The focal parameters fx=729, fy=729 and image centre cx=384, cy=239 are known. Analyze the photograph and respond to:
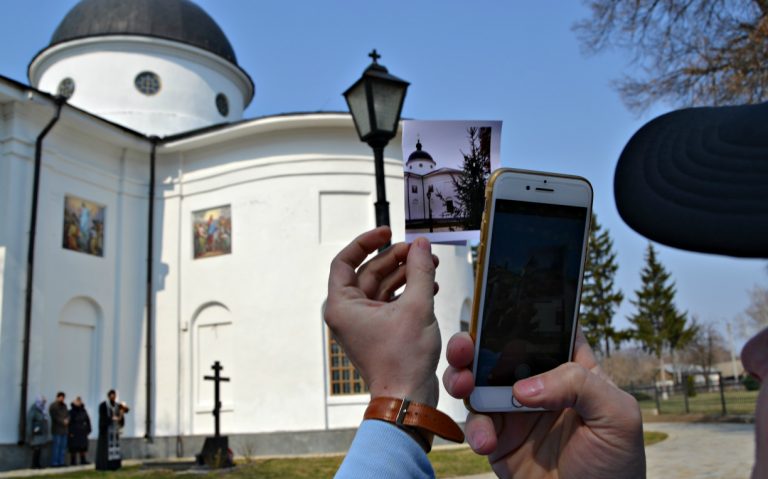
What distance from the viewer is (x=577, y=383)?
1636 mm

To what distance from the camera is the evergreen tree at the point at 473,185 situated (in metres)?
2.00

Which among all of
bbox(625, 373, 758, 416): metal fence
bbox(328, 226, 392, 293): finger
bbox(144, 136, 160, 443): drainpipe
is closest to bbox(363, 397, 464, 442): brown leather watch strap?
bbox(328, 226, 392, 293): finger

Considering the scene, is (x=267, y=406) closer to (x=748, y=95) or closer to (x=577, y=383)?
(x=748, y=95)

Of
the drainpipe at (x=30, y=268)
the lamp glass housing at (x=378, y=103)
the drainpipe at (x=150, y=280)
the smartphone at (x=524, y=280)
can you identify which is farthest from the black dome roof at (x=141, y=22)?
the smartphone at (x=524, y=280)

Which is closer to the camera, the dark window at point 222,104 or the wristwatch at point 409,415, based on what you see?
the wristwatch at point 409,415

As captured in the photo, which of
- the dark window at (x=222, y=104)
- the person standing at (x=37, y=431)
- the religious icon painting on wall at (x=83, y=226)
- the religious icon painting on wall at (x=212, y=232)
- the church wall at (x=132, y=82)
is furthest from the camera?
the dark window at (x=222, y=104)

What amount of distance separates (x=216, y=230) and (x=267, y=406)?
5876 mm

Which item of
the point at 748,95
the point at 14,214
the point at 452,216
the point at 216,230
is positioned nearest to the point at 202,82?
the point at 216,230

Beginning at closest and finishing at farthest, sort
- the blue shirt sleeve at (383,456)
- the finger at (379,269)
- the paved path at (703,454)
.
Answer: the blue shirt sleeve at (383,456)
the finger at (379,269)
the paved path at (703,454)

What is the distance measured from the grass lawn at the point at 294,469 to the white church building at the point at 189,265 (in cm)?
370

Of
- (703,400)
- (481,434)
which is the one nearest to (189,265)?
(481,434)

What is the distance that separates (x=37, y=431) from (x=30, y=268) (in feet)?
13.9

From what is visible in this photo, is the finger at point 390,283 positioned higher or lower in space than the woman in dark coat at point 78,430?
higher

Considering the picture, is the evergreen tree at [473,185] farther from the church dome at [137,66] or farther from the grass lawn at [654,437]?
the church dome at [137,66]
